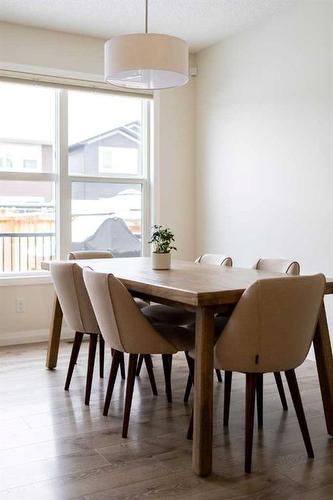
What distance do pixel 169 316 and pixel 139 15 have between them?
8.54 feet

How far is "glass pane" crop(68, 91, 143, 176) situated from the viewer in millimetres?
5289

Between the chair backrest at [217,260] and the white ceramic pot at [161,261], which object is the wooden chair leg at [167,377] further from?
the chair backrest at [217,260]

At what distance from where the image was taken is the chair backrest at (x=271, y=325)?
239 cm

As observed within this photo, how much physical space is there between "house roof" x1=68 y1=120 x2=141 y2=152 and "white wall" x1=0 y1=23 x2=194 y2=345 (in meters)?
0.22

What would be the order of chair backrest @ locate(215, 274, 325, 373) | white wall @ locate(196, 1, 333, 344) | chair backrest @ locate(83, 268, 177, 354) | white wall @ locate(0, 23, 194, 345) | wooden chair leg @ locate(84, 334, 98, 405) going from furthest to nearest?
white wall @ locate(0, 23, 194, 345) < white wall @ locate(196, 1, 333, 344) < wooden chair leg @ locate(84, 334, 98, 405) < chair backrest @ locate(83, 268, 177, 354) < chair backrest @ locate(215, 274, 325, 373)

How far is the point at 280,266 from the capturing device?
3.51m

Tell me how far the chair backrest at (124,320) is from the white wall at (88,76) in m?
2.38

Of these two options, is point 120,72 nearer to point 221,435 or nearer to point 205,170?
point 221,435

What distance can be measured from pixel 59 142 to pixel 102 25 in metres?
1.10

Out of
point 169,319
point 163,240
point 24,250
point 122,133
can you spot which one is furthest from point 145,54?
point 24,250

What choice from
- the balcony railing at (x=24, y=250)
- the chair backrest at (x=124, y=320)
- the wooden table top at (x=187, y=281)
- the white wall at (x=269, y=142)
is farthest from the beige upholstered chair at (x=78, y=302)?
the white wall at (x=269, y=142)

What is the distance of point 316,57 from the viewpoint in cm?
425

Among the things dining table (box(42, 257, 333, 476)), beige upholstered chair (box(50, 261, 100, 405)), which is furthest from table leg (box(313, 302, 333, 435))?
beige upholstered chair (box(50, 261, 100, 405))

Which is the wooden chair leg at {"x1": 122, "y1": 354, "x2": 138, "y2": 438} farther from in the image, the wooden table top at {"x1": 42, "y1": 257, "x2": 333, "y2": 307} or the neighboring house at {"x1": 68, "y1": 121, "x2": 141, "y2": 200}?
the neighboring house at {"x1": 68, "y1": 121, "x2": 141, "y2": 200}
